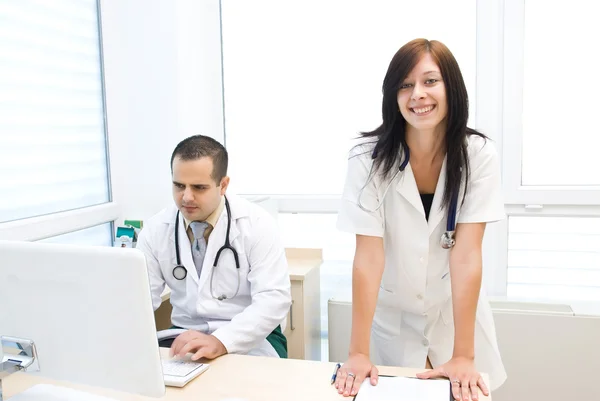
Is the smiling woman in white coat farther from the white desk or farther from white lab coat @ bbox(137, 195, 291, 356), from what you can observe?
white lab coat @ bbox(137, 195, 291, 356)

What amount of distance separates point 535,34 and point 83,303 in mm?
2310

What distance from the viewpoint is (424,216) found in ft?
5.04

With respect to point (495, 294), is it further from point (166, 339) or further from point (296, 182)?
point (166, 339)

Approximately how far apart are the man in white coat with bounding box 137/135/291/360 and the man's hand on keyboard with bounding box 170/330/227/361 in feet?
0.60

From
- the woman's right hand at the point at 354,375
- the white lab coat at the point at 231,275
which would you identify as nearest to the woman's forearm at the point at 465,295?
the woman's right hand at the point at 354,375

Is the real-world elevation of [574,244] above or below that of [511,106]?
below

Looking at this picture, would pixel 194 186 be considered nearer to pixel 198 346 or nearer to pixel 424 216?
pixel 198 346

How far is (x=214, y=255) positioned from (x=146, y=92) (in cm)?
122

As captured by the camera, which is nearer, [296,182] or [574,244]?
[574,244]

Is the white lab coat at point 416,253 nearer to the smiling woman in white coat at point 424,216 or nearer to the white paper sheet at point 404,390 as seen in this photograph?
the smiling woman in white coat at point 424,216

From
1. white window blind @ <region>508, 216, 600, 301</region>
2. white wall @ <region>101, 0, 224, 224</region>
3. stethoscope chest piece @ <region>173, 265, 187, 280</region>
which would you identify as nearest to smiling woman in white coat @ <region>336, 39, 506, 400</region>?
stethoscope chest piece @ <region>173, 265, 187, 280</region>

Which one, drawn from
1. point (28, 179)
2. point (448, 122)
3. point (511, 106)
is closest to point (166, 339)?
point (28, 179)

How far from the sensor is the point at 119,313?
1.02 meters

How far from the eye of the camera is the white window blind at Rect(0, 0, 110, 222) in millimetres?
2055
